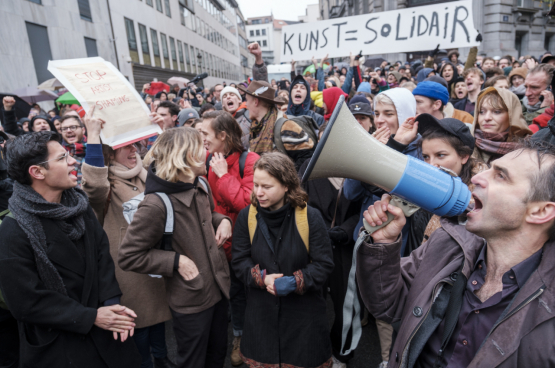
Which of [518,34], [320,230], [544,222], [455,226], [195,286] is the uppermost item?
[518,34]

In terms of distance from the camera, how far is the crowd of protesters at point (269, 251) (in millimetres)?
1230

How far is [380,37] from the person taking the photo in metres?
7.20

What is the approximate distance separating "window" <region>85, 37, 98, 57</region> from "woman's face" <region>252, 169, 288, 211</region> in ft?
60.5

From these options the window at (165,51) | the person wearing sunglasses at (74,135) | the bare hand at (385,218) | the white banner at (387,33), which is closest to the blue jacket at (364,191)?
the bare hand at (385,218)

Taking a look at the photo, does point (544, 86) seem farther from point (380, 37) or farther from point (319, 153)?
point (380, 37)

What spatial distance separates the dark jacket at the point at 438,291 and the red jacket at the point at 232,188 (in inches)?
54.3

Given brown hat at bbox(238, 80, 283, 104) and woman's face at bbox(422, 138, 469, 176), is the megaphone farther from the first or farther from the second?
brown hat at bbox(238, 80, 283, 104)

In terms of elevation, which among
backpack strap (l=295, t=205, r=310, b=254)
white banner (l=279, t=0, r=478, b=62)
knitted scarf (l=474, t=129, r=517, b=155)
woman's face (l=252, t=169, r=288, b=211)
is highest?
white banner (l=279, t=0, r=478, b=62)

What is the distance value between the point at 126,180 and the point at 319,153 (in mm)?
A: 1806

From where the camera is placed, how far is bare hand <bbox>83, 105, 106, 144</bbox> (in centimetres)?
230

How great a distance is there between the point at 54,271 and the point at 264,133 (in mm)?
2218

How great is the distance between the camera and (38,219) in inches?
70.6

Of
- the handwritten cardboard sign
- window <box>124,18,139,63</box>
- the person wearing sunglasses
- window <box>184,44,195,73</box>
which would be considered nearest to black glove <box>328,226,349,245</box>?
the handwritten cardboard sign

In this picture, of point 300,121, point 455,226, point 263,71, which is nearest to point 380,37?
point 263,71
